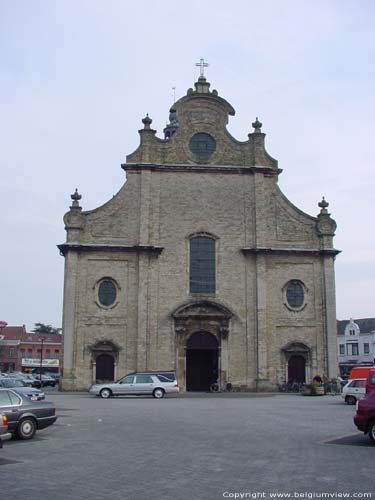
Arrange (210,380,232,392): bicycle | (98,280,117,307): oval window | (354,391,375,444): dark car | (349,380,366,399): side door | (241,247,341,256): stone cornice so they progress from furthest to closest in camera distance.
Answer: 1. (241,247,341,256): stone cornice
2. (98,280,117,307): oval window
3. (210,380,232,392): bicycle
4. (349,380,366,399): side door
5. (354,391,375,444): dark car

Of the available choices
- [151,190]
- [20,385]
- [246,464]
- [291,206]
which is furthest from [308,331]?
[246,464]

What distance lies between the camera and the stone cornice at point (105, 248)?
33750mm

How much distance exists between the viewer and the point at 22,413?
1335 cm

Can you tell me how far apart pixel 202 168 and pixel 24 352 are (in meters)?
59.3

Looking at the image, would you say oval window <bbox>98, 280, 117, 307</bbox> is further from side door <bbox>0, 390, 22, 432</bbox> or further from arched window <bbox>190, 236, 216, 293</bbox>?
side door <bbox>0, 390, 22, 432</bbox>

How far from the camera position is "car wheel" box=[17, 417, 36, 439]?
13.3 meters

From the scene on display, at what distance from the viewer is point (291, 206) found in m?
36.0

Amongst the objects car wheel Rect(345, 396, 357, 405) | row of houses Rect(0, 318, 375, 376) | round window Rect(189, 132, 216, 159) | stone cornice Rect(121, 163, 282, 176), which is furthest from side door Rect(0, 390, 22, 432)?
row of houses Rect(0, 318, 375, 376)

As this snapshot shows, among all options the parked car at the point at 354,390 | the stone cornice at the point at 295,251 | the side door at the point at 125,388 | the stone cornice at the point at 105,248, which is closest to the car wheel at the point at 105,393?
the side door at the point at 125,388

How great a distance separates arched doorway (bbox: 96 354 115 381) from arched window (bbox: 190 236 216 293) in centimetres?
602

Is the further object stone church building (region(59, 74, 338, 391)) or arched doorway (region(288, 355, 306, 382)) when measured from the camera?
arched doorway (region(288, 355, 306, 382))

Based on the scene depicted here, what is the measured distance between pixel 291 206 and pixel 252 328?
7861 mm

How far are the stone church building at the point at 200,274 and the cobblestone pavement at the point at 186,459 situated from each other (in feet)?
50.5

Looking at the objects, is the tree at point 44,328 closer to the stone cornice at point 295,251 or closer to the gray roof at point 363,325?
the gray roof at point 363,325
